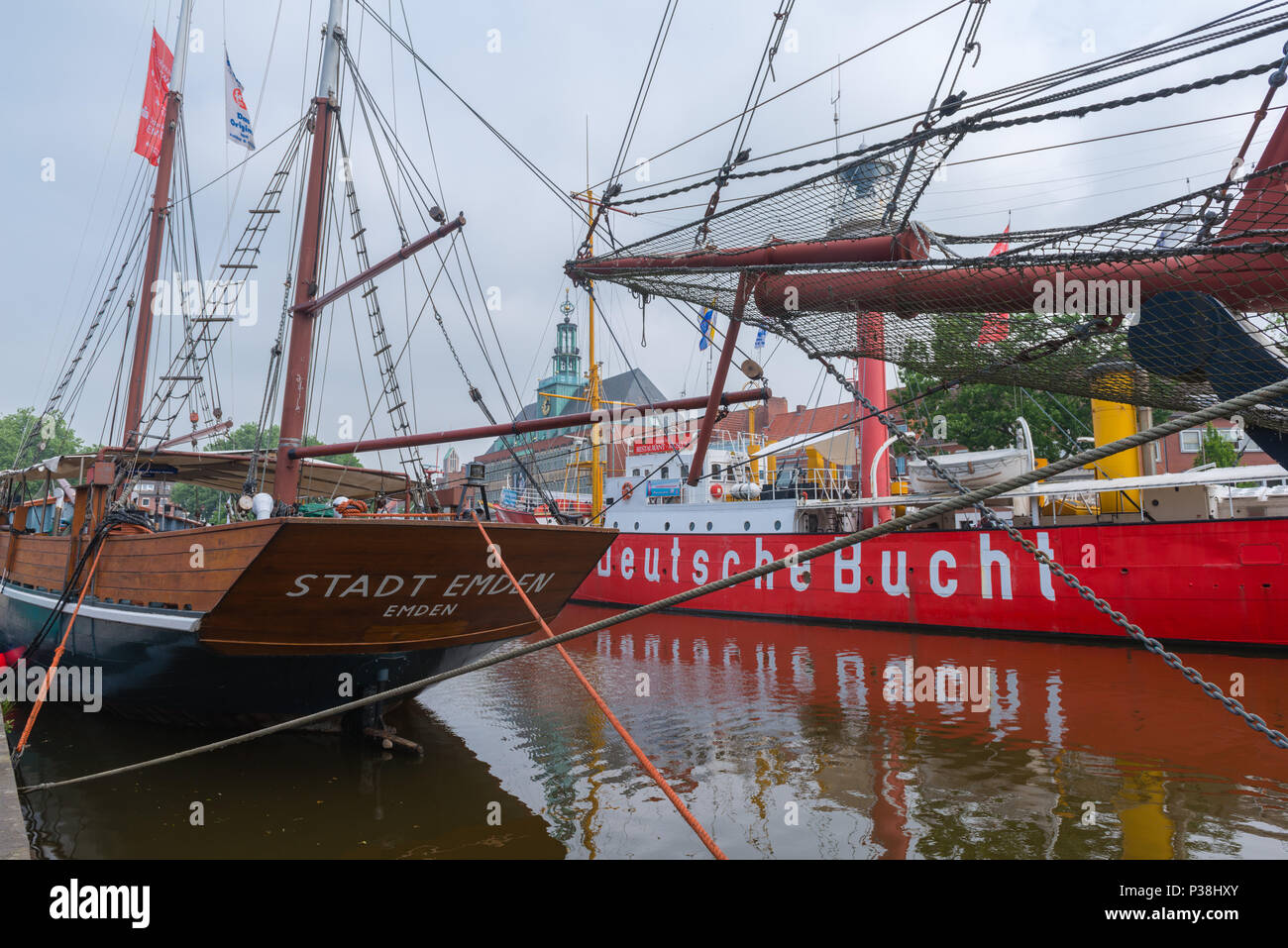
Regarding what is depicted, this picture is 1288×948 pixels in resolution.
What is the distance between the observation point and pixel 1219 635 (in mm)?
13578

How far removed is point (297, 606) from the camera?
669 centimetres

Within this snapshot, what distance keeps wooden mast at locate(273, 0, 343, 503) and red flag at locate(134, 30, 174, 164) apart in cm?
941

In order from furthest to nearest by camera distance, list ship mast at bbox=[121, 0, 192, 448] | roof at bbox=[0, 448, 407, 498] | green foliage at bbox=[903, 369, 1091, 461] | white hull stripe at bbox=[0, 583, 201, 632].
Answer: green foliage at bbox=[903, 369, 1091, 461]
ship mast at bbox=[121, 0, 192, 448]
roof at bbox=[0, 448, 407, 498]
white hull stripe at bbox=[0, 583, 201, 632]

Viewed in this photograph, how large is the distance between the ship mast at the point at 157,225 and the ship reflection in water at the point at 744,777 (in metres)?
9.60

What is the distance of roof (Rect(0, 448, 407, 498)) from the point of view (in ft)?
33.6

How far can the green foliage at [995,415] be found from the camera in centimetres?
2634

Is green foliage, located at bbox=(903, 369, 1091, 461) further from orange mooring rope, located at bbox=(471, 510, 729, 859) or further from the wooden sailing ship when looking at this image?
orange mooring rope, located at bbox=(471, 510, 729, 859)

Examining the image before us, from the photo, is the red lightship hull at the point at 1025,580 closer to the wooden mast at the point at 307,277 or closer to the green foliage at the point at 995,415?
the green foliage at the point at 995,415

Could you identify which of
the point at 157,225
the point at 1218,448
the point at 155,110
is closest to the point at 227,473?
the point at 157,225

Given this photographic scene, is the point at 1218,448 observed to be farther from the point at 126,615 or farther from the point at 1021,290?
the point at 126,615

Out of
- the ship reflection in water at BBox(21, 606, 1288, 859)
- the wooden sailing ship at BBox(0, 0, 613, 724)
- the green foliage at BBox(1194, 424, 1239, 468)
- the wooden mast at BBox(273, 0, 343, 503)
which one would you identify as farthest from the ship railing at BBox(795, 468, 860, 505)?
the green foliage at BBox(1194, 424, 1239, 468)

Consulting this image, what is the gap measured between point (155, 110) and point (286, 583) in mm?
16414

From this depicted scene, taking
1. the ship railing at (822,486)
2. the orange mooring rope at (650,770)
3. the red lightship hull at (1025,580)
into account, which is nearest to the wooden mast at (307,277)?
the orange mooring rope at (650,770)

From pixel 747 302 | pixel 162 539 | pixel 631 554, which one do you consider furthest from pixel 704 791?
pixel 631 554
